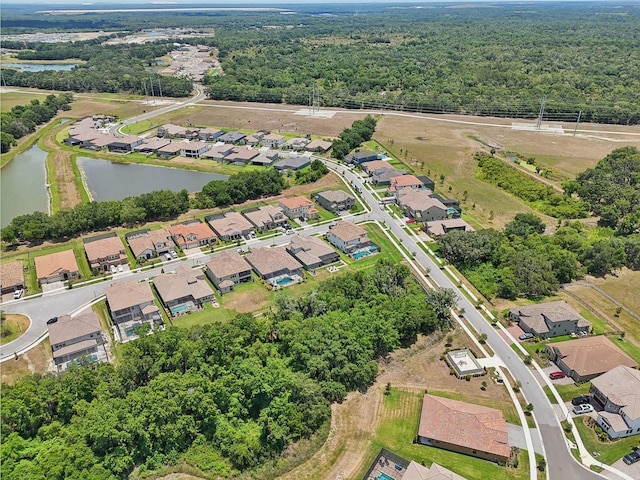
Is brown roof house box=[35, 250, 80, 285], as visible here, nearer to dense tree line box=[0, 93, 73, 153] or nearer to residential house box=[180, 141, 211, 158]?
residential house box=[180, 141, 211, 158]

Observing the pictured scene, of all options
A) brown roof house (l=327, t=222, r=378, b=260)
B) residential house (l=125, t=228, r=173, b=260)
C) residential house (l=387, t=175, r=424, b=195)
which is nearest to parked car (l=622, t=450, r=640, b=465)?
brown roof house (l=327, t=222, r=378, b=260)

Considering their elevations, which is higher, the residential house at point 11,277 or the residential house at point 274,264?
the residential house at point 11,277

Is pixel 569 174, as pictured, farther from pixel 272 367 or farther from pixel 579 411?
pixel 272 367

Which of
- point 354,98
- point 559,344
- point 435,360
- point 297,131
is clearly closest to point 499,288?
point 559,344

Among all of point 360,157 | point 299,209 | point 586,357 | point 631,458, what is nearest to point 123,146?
point 360,157

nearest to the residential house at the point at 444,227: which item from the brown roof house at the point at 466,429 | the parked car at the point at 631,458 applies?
the brown roof house at the point at 466,429

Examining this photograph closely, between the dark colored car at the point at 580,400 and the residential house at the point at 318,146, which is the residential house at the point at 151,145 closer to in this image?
the residential house at the point at 318,146
